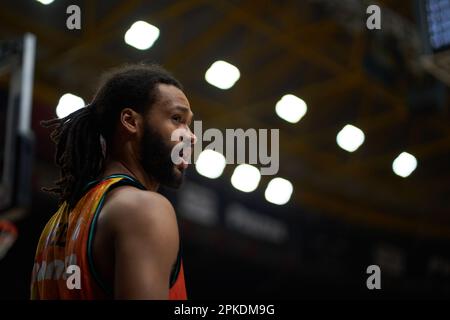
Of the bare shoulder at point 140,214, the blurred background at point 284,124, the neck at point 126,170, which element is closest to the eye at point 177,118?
the neck at point 126,170

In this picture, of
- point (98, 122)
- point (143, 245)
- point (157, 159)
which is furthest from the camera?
point (98, 122)

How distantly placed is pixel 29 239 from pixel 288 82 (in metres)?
4.80

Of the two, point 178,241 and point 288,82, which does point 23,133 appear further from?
point 288,82

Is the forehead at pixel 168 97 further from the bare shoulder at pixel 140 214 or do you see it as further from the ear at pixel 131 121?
the bare shoulder at pixel 140 214

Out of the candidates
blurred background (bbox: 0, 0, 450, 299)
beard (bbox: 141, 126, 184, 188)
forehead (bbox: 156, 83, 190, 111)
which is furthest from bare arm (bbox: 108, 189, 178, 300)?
blurred background (bbox: 0, 0, 450, 299)

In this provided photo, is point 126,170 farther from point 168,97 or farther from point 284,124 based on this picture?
point 284,124

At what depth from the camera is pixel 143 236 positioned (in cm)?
169

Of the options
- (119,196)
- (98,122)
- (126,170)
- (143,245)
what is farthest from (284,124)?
(143,245)

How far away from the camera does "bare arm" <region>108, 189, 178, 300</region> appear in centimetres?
166

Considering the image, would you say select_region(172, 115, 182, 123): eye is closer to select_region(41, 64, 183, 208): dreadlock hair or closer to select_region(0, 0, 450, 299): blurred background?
select_region(41, 64, 183, 208): dreadlock hair

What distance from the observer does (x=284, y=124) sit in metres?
12.6

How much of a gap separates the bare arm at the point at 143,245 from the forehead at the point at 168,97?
354 mm

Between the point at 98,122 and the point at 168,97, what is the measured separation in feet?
0.75
